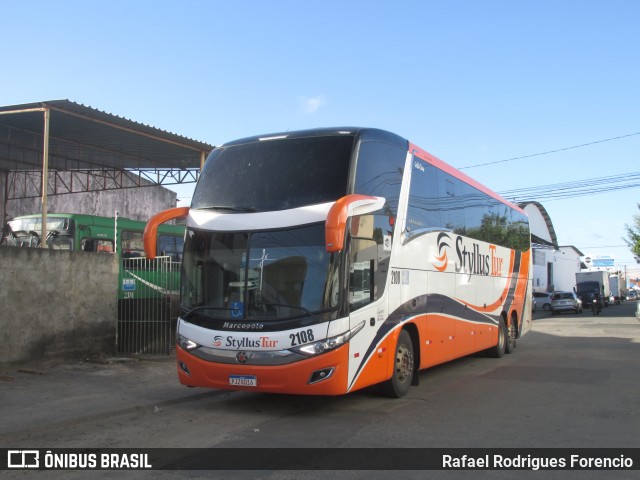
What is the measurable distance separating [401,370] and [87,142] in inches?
632

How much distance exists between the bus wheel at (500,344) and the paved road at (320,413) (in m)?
2.31

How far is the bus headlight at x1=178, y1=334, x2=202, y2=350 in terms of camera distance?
311 inches

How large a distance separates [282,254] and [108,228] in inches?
467

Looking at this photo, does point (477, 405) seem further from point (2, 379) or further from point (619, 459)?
point (2, 379)

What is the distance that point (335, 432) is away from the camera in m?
6.87

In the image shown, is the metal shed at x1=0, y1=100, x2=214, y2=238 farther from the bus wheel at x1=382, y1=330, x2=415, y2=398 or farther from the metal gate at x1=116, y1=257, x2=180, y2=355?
the bus wheel at x1=382, y1=330, x2=415, y2=398

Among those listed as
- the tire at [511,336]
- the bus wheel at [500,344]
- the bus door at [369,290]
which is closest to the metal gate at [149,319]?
the bus door at [369,290]

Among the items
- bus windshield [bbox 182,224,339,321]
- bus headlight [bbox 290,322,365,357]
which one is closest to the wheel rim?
bus headlight [bbox 290,322,365,357]

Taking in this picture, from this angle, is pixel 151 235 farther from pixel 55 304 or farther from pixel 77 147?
pixel 77 147

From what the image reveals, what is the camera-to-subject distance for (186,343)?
8.02 m

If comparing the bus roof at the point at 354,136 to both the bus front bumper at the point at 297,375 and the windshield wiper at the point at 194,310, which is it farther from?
the bus front bumper at the point at 297,375

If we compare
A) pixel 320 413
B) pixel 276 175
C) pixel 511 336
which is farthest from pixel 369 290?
pixel 511 336

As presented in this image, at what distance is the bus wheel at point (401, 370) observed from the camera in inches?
343

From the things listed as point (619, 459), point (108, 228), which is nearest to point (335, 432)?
point (619, 459)
